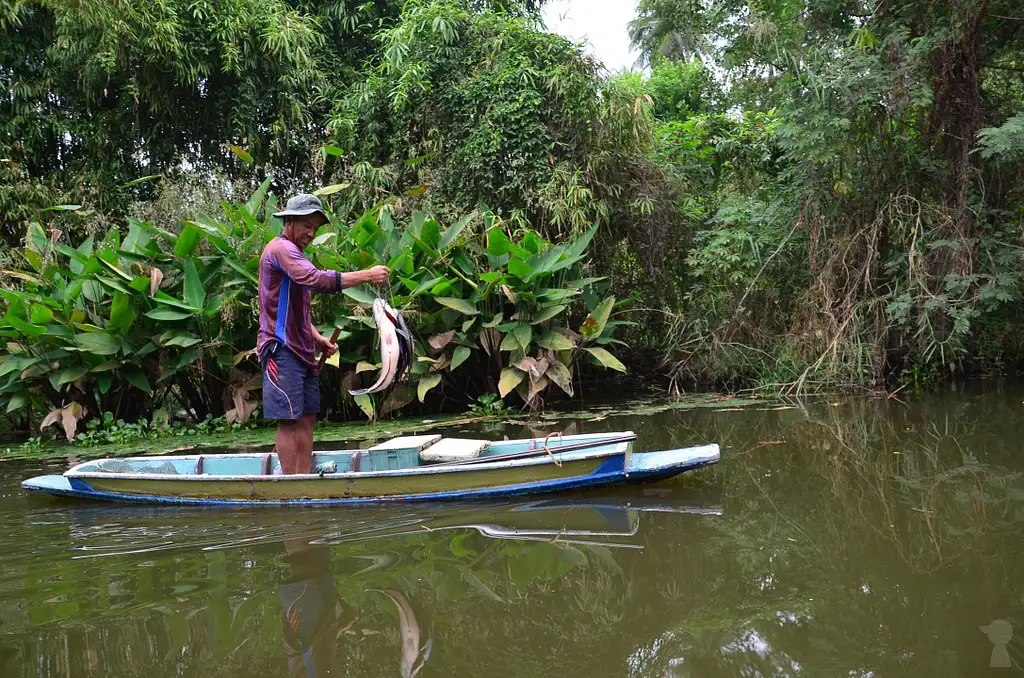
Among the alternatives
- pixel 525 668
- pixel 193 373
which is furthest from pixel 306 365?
pixel 193 373

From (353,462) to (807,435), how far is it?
3.13 metres

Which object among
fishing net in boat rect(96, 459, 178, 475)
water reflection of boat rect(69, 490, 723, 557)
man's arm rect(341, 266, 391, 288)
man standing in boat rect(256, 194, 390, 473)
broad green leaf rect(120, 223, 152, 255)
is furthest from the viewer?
broad green leaf rect(120, 223, 152, 255)

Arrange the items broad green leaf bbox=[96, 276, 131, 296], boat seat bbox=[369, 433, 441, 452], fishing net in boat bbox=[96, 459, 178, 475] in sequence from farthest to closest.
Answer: broad green leaf bbox=[96, 276, 131, 296]
fishing net in boat bbox=[96, 459, 178, 475]
boat seat bbox=[369, 433, 441, 452]

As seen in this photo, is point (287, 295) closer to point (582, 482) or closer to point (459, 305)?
point (582, 482)

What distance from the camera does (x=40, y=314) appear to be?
6.48m

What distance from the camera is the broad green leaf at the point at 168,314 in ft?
21.6

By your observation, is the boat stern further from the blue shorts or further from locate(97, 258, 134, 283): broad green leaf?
locate(97, 258, 134, 283): broad green leaf

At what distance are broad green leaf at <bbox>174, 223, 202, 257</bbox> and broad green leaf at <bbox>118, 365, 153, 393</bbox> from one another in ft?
3.41

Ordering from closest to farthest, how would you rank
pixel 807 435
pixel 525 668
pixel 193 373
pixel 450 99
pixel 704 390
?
pixel 525 668
pixel 807 435
pixel 193 373
pixel 704 390
pixel 450 99

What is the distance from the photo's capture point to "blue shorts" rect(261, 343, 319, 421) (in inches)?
174

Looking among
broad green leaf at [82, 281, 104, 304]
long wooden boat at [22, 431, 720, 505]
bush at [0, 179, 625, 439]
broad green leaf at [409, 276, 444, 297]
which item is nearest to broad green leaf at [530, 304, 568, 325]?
bush at [0, 179, 625, 439]

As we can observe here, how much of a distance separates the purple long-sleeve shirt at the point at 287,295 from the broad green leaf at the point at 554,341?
9.99 ft

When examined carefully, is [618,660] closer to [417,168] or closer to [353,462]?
[353,462]

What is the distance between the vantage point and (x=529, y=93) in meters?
8.73
